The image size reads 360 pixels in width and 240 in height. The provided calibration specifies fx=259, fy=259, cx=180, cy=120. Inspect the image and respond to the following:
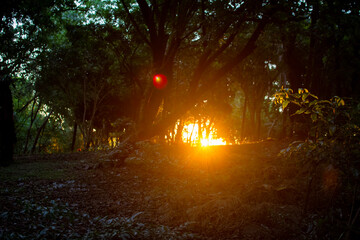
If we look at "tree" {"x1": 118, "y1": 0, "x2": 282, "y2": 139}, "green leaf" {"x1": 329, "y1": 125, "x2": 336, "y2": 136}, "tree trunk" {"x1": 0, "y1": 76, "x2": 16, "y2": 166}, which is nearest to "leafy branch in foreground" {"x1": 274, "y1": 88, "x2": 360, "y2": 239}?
"green leaf" {"x1": 329, "y1": 125, "x2": 336, "y2": 136}

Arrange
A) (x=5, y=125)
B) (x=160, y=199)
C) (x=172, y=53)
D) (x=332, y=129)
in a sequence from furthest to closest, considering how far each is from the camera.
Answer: (x=5, y=125) < (x=172, y=53) < (x=160, y=199) < (x=332, y=129)

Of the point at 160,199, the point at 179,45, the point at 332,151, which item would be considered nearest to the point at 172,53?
the point at 179,45

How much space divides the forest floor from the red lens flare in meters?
2.63

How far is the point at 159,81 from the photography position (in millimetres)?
10836

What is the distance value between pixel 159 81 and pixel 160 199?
5777 millimetres

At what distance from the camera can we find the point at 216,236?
14.5 feet

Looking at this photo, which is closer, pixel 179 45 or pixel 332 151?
pixel 332 151

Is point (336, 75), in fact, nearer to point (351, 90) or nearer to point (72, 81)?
point (351, 90)

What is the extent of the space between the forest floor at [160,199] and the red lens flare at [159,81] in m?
2.63

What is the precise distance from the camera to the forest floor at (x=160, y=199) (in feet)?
14.9

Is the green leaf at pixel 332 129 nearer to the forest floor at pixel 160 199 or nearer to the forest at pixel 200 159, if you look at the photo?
the forest at pixel 200 159

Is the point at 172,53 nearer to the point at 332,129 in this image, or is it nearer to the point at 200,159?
the point at 200,159

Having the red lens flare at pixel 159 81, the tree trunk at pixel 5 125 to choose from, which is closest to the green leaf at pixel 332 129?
the red lens flare at pixel 159 81

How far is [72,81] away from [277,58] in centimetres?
1773
